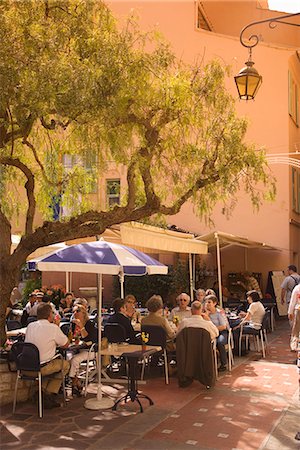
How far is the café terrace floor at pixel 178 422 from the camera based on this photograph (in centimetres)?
629

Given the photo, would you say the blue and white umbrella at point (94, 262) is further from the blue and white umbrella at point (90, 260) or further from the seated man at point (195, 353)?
the seated man at point (195, 353)

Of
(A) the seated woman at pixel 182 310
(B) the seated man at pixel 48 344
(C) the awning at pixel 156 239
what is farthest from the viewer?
(A) the seated woman at pixel 182 310

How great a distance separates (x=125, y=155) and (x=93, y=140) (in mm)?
653

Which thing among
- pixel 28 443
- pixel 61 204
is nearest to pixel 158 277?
pixel 61 204

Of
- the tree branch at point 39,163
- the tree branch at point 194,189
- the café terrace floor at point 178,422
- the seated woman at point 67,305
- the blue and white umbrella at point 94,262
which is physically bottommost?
the café terrace floor at point 178,422

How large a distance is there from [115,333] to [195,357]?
4.40ft

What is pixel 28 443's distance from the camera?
20.6 feet

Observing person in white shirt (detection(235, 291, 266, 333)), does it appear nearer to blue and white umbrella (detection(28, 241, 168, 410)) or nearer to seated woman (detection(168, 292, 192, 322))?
seated woman (detection(168, 292, 192, 322))

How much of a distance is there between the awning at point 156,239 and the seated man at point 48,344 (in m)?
3.24

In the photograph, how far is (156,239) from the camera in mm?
12117

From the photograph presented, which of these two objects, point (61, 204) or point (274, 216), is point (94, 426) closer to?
point (61, 204)

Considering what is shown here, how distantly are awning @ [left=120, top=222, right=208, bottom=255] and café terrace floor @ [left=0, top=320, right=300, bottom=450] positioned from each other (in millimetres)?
2896

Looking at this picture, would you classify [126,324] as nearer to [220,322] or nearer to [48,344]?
[220,322]

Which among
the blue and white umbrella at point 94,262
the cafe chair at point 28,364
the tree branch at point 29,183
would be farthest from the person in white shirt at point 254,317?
the cafe chair at point 28,364
